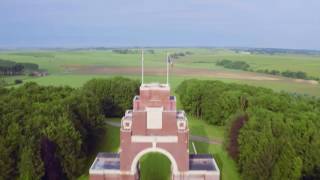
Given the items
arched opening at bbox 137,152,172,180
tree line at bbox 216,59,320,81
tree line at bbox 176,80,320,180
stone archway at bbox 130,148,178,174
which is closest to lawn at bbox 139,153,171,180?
arched opening at bbox 137,152,172,180

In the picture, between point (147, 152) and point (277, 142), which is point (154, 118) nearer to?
point (147, 152)

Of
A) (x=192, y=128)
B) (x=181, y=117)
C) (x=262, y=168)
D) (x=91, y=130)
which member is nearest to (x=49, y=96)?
(x=91, y=130)

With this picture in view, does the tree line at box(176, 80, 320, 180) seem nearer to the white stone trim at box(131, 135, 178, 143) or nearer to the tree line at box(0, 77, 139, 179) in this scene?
the white stone trim at box(131, 135, 178, 143)

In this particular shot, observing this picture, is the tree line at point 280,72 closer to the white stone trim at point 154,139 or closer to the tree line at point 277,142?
the tree line at point 277,142

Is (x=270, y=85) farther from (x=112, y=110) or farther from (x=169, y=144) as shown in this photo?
(x=169, y=144)

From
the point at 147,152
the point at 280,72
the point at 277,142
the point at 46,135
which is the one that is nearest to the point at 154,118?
the point at 147,152

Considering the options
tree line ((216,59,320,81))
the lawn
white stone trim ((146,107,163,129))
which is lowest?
the lawn

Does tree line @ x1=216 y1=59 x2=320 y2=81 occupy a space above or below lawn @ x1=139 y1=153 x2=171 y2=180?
above
